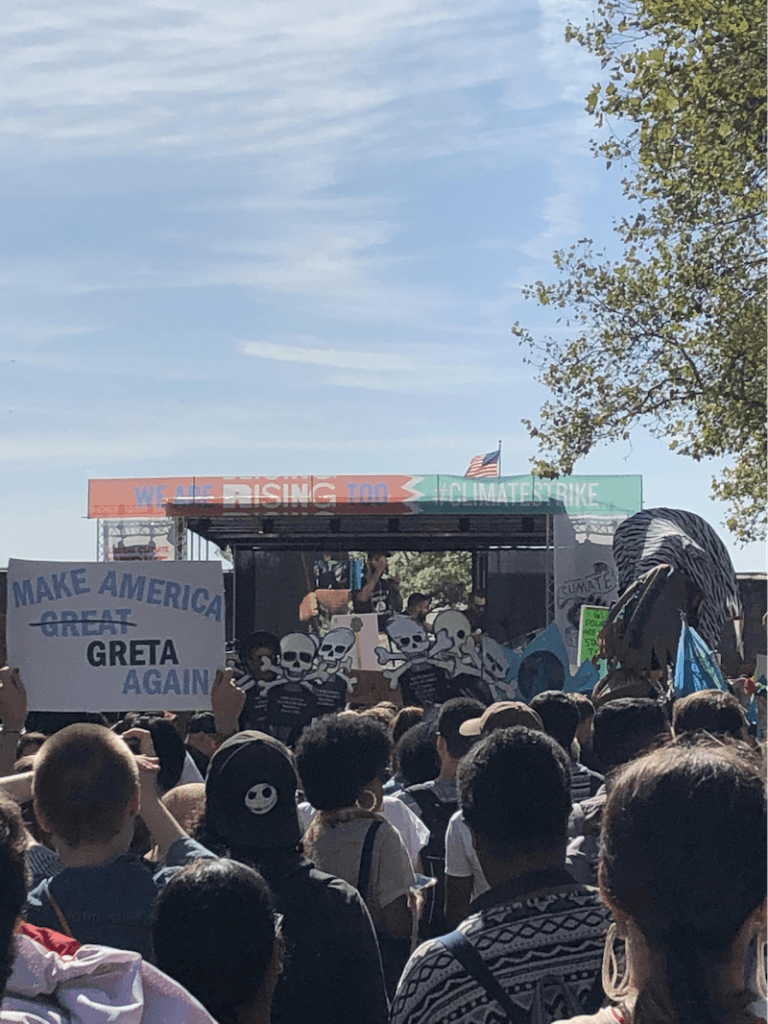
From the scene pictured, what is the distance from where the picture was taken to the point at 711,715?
4957 millimetres

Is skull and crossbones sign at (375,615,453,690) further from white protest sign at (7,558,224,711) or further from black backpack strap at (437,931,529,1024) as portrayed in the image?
black backpack strap at (437,931,529,1024)

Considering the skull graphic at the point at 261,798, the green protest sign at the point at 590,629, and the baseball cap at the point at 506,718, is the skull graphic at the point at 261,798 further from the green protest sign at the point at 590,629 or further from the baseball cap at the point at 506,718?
the green protest sign at the point at 590,629

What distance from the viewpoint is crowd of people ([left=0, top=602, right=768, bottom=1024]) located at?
1679 millimetres

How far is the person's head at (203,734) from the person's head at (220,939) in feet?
12.3

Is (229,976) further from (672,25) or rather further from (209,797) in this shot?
(672,25)

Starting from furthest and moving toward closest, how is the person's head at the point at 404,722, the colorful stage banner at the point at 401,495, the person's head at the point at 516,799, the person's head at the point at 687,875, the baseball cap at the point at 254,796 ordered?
the colorful stage banner at the point at 401,495 < the person's head at the point at 404,722 < the baseball cap at the point at 254,796 < the person's head at the point at 516,799 < the person's head at the point at 687,875

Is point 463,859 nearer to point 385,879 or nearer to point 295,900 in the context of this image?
point 385,879

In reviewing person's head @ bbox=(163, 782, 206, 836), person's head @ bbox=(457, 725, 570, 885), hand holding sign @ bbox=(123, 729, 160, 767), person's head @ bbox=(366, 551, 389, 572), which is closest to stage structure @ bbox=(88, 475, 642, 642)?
person's head @ bbox=(366, 551, 389, 572)

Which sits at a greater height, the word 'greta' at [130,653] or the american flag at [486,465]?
the american flag at [486,465]

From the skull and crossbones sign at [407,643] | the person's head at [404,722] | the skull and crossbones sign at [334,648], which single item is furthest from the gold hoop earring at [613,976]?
the skull and crossbones sign at [334,648]

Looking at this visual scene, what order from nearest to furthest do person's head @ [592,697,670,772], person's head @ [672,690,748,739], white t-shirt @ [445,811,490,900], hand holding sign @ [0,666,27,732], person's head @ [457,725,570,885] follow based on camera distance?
1. person's head @ [457,725,570,885]
2. white t-shirt @ [445,811,490,900]
3. person's head @ [592,697,670,772]
4. person's head @ [672,690,748,739]
5. hand holding sign @ [0,666,27,732]

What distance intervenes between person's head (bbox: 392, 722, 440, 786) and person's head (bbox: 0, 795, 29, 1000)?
328 centimetres

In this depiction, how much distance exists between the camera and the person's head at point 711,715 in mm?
4914

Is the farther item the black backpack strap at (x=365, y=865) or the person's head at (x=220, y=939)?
the black backpack strap at (x=365, y=865)
